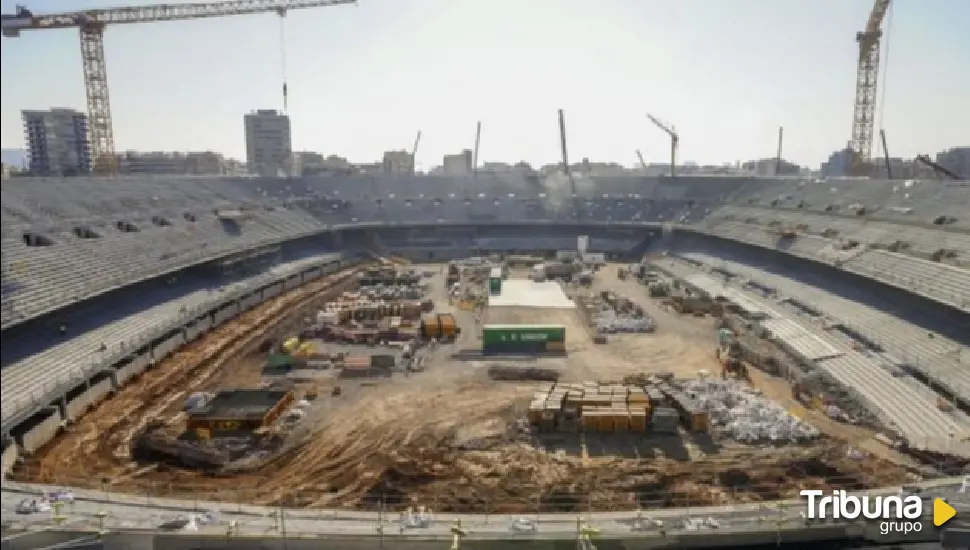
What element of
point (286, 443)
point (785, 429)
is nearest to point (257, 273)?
point (286, 443)

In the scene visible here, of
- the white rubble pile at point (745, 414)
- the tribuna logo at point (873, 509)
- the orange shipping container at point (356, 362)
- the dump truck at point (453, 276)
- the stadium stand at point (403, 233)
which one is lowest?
the white rubble pile at point (745, 414)

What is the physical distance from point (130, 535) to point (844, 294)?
42265 mm

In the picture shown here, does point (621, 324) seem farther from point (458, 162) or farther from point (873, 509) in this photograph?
point (458, 162)

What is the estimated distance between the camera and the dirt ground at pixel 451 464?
19.3 metres

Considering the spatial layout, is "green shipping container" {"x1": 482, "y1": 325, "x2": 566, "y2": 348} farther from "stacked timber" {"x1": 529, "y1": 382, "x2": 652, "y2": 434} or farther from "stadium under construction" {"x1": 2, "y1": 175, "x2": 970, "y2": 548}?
"stacked timber" {"x1": 529, "y1": 382, "x2": 652, "y2": 434}

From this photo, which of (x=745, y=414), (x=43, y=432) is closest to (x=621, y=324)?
(x=745, y=414)

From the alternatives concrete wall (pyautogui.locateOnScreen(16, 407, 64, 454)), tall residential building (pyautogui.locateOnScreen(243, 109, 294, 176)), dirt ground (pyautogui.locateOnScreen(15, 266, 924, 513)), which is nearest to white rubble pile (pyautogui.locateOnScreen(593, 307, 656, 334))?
dirt ground (pyautogui.locateOnScreen(15, 266, 924, 513))

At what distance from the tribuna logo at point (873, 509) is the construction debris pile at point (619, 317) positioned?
896 inches

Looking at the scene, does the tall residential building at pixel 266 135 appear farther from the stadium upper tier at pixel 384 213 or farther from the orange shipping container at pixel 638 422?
the orange shipping container at pixel 638 422

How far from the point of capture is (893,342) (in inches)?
1254

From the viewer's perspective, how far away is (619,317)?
42.2 m

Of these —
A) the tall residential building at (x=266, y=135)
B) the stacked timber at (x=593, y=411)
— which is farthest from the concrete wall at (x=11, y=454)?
the tall residential building at (x=266, y=135)

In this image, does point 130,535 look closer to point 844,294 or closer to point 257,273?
point 257,273

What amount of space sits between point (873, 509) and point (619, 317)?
84.3 feet
